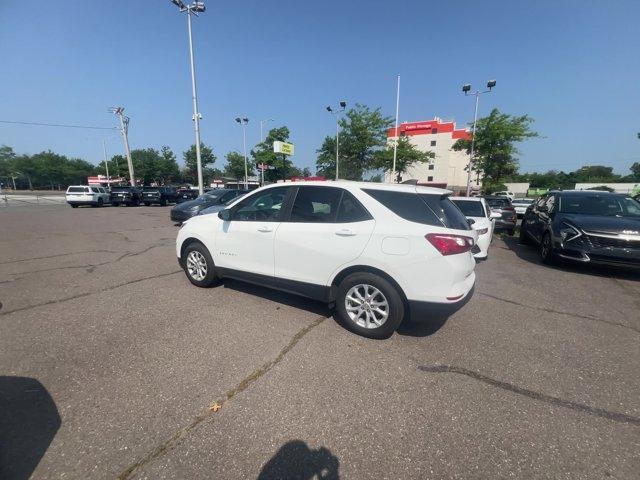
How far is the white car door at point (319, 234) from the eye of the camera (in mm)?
3330

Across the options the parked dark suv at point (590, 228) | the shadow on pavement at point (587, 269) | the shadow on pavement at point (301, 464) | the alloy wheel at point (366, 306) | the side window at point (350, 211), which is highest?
the side window at point (350, 211)

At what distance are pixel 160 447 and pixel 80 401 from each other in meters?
0.91

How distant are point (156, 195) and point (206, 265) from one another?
2431 centimetres

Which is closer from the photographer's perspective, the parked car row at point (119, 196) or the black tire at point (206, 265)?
the black tire at point (206, 265)

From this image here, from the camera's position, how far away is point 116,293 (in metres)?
4.55

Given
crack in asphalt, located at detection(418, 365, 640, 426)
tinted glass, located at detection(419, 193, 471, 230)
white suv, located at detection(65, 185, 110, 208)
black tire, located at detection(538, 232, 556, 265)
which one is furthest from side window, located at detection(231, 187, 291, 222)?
white suv, located at detection(65, 185, 110, 208)

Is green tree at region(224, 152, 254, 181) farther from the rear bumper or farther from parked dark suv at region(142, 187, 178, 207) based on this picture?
the rear bumper

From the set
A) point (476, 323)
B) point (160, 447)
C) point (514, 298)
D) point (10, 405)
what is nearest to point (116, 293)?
point (10, 405)

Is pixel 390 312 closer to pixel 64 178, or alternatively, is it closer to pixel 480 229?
pixel 480 229

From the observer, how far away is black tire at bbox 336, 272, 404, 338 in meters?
3.16

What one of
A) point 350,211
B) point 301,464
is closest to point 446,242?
point 350,211

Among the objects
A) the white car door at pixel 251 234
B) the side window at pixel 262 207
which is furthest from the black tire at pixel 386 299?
the side window at pixel 262 207

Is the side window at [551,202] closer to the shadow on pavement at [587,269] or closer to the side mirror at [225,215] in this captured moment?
the shadow on pavement at [587,269]

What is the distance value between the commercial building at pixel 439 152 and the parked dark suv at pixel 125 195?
57.1 metres
